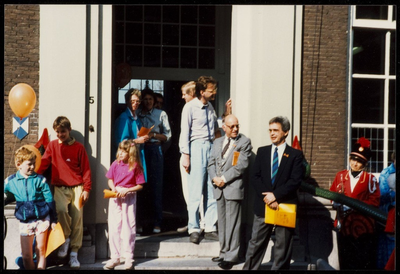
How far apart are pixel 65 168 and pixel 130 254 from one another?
1.45m

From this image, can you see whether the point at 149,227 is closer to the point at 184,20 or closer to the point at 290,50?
the point at 290,50

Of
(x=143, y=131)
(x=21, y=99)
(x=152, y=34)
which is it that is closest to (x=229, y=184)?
(x=143, y=131)

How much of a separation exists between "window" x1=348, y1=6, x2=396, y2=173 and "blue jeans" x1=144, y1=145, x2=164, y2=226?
309 centimetres

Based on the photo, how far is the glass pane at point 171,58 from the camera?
10.6 metres

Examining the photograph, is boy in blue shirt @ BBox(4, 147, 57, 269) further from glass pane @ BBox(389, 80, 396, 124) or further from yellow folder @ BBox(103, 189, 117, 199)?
glass pane @ BBox(389, 80, 396, 124)

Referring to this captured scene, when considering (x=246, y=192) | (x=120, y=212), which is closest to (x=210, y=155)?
(x=246, y=192)

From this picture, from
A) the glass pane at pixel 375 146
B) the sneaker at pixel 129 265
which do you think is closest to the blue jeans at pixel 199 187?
the sneaker at pixel 129 265

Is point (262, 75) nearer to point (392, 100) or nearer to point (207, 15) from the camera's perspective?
point (392, 100)

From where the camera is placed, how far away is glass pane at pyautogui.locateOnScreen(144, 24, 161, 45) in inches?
414

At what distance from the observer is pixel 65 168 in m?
7.55

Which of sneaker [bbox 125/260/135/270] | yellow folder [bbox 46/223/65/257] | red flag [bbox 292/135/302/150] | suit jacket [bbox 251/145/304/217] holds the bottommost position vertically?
sneaker [bbox 125/260/135/270]

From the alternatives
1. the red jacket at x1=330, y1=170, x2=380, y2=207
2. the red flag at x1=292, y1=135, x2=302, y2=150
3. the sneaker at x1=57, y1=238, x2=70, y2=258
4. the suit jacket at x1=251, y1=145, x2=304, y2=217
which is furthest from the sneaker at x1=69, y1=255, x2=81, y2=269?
the red jacket at x1=330, y1=170, x2=380, y2=207

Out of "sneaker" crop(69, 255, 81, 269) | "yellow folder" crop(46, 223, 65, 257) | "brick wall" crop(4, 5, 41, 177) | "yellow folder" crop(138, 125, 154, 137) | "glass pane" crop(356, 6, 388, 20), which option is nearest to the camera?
"yellow folder" crop(46, 223, 65, 257)

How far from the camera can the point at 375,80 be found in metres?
9.05
